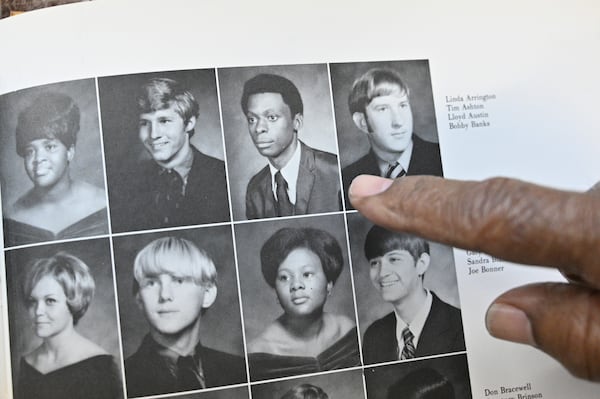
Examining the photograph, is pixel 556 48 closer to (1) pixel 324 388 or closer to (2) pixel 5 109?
(1) pixel 324 388

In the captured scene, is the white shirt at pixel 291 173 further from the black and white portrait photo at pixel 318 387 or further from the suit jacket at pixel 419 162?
the black and white portrait photo at pixel 318 387

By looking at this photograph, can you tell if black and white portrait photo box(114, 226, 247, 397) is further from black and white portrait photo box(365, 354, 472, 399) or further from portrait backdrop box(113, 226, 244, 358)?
black and white portrait photo box(365, 354, 472, 399)

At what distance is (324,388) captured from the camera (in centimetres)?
54

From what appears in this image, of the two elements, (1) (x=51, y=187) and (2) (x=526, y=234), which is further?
(1) (x=51, y=187)

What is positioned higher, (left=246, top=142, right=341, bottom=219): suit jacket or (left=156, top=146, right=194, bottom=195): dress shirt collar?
(left=156, top=146, right=194, bottom=195): dress shirt collar

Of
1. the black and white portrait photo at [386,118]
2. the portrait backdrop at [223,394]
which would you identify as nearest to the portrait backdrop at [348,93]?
the black and white portrait photo at [386,118]

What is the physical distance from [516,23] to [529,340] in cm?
30

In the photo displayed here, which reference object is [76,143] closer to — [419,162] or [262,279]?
[262,279]

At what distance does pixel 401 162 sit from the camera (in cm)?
57

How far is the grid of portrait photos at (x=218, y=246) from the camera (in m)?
0.53

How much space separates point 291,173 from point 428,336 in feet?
0.60

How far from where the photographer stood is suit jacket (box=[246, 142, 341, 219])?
55cm

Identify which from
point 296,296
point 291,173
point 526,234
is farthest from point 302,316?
point 526,234

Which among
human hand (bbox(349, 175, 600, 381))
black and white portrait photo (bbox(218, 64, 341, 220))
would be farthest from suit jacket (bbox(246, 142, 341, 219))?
human hand (bbox(349, 175, 600, 381))
